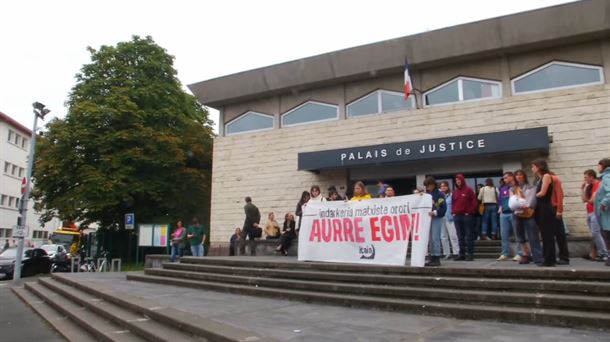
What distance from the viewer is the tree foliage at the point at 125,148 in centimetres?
2523

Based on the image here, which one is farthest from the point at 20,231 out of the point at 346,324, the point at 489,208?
the point at 489,208

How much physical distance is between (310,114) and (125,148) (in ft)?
42.7

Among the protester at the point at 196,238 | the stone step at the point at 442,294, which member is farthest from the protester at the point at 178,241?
the stone step at the point at 442,294

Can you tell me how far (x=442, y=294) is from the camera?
7.07 m

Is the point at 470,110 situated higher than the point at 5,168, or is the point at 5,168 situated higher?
the point at 5,168

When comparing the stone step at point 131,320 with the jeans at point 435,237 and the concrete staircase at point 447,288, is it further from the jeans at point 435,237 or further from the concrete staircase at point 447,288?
the jeans at point 435,237

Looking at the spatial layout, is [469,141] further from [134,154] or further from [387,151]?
[134,154]

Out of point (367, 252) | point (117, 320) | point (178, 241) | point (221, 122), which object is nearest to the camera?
point (117, 320)

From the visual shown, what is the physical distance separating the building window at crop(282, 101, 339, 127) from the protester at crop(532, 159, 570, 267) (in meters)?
10.0

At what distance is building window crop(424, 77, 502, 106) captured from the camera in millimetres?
14742

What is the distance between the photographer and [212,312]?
711cm

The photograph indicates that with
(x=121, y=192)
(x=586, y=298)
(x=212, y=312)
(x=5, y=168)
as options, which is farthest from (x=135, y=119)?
(x=5, y=168)

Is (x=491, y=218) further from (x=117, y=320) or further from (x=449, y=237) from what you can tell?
(x=117, y=320)

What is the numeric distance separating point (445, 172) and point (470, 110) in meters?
2.08
